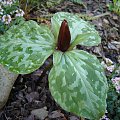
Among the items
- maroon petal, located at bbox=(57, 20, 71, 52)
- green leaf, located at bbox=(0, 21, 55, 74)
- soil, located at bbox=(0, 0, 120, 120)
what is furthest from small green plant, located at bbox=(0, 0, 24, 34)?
maroon petal, located at bbox=(57, 20, 71, 52)

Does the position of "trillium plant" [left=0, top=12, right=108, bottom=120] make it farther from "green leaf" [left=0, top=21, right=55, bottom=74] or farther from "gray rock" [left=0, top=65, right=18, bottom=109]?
"gray rock" [left=0, top=65, right=18, bottom=109]

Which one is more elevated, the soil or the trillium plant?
the trillium plant

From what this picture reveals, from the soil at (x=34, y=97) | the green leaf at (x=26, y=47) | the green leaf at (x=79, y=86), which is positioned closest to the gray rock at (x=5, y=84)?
the soil at (x=34, y=97)

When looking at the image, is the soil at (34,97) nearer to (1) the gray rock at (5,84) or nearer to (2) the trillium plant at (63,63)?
(1) the gray rock at (5,84)

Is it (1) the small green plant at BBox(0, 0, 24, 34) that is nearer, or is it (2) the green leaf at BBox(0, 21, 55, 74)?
(2) the green leaf at BBox(0, 21, 55, 74)

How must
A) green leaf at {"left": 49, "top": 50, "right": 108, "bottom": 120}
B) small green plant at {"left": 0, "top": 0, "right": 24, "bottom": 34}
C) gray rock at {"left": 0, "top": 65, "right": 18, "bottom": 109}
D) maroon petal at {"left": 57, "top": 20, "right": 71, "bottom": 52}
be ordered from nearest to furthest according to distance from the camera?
1. green leaf at {"left": 49, "top": 50, "right": 108, "bottom": 120}
2. maroon petal at {"left": 57, "top": 20, "right": 71, "bottom": 52}
3. gray rock at {"left": 0, "top": 65, "right": 18, "bottom": 109}
4. small green plant at {"left": 0, "top": 0, "right": 24, "bottom": 34}

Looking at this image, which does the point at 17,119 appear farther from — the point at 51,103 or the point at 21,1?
the point at 21,1

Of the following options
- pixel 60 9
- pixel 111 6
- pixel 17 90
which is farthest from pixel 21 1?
pixel 17 90
